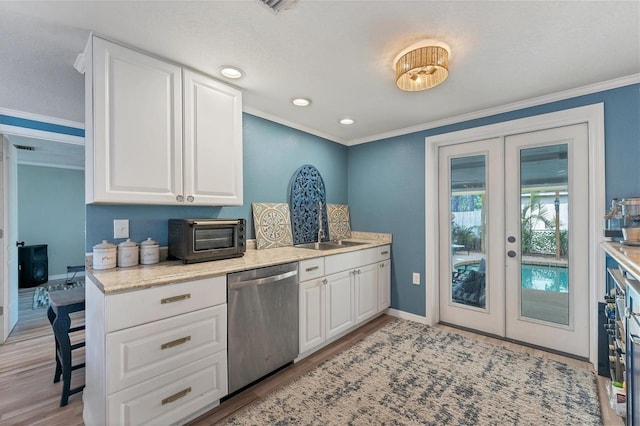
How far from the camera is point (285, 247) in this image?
9.55 ft

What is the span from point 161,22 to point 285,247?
2.06m

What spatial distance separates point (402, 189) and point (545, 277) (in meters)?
1.63

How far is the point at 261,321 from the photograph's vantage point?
1992 mm

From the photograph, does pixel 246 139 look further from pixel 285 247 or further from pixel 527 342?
pixel 527 342

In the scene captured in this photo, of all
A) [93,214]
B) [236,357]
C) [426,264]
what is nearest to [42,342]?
[93,214]

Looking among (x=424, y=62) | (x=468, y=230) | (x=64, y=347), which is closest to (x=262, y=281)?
(x=64, y=347)

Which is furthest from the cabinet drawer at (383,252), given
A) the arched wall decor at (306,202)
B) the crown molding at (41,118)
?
the crown molding at (41,118)

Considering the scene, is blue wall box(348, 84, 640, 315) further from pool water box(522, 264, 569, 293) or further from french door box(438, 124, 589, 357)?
pool water box(522, 264, 569, 293)

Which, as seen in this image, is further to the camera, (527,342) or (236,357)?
(527,342)

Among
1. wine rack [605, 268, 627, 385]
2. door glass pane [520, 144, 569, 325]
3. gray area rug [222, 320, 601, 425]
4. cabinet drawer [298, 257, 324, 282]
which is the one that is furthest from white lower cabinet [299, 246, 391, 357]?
wine rack [605, 268, 627, 385]

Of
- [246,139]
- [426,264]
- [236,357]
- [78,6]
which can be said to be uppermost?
[78,6]

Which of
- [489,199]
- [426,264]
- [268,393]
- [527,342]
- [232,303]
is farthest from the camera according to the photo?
[426,264]

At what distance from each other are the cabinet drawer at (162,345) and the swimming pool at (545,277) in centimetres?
278

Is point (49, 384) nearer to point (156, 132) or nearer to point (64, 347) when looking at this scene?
point (64, 347)
